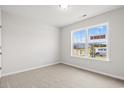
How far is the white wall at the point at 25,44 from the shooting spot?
10.8 feet

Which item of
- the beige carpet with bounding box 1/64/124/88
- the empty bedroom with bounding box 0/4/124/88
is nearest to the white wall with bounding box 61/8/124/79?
the empty bedroom with bounding box 0/4/124/88

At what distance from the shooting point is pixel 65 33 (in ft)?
17.2

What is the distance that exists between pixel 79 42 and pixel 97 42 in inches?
42.6

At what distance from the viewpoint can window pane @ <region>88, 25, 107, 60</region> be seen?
11.3 feet

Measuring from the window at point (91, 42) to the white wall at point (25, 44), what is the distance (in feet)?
4.79

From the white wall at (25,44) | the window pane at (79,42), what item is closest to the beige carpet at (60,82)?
the white wall at (25,44)

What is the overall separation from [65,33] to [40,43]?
68.2 inches

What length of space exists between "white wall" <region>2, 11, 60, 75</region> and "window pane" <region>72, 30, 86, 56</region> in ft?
4.17

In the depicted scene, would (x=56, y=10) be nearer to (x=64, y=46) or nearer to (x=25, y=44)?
(x=25, y=44)

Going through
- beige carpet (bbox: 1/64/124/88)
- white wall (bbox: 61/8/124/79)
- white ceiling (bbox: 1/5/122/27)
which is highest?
white ceiling (bbox: 1/5/122/27)

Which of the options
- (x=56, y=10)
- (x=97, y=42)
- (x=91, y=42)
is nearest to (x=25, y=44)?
(x=56, y=10)

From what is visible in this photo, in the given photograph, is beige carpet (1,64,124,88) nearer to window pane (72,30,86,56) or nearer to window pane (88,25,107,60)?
window pane (88,25,107,60)

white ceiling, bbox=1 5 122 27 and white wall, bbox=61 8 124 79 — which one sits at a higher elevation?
white ceiling, bbox=1 5 122 27
